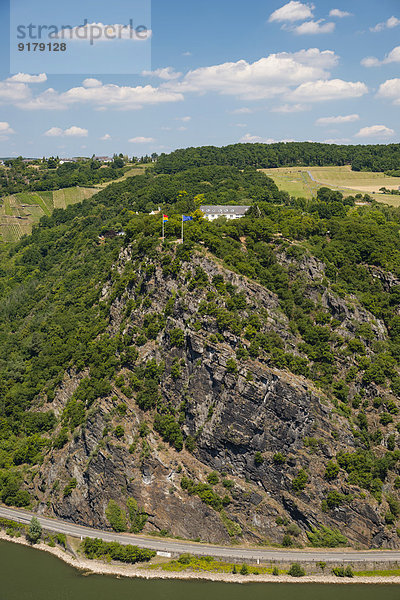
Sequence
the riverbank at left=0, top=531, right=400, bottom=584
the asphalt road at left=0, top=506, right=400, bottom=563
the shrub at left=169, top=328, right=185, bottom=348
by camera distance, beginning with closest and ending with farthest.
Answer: the riverbank at left=0, top=531, right=400, bottom=584
the asphalt road at left=0, top=506, right=400, bottom=563
the shrub at left=169, top=328, right=185, bottom=348

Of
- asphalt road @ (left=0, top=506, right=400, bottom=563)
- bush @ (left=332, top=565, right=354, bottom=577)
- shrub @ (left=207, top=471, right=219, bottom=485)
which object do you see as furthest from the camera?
shrub @ (left=207, top=471, right=219, bottom=485)

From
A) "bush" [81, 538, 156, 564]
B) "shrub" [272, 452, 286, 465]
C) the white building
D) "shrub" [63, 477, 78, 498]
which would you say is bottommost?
"bush" [81, 538, 156, 564]

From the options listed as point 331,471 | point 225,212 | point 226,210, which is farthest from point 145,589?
point 226,210

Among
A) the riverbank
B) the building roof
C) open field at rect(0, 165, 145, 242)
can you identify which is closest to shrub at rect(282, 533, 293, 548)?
the riverbank

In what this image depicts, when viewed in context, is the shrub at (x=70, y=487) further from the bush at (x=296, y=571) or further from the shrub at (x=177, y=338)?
the bush at (x=296, y=571)

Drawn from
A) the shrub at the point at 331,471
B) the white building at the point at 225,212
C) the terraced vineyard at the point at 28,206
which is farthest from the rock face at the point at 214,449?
the terraced vineyard at the point at 28,206

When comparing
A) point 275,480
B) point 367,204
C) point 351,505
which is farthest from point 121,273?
point 367,204

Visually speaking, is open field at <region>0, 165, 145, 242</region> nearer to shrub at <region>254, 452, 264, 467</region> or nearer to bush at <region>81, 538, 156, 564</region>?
bush at <region>81, 538, 156, 564</region>
